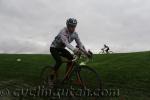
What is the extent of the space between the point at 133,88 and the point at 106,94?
3.01 meters

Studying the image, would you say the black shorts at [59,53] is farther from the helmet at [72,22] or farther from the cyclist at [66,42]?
the helmet at [72,22]

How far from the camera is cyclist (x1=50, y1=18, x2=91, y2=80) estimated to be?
12.1 meters

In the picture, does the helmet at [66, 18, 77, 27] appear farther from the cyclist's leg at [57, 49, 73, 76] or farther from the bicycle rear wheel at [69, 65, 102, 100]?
the bicycle rear wheel at [69, 65, 102, 100]

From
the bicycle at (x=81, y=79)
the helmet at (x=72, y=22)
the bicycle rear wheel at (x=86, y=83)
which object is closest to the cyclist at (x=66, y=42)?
the helmet at (x=72, y=22)

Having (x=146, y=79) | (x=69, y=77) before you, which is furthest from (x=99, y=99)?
A: (x=146, y=79)

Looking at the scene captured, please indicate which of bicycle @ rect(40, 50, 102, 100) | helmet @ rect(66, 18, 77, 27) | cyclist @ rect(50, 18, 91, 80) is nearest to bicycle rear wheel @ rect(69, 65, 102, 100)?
bicycle @ rect(40, 50, 102, 100)

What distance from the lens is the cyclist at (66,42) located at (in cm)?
1206

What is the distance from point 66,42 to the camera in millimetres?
12109

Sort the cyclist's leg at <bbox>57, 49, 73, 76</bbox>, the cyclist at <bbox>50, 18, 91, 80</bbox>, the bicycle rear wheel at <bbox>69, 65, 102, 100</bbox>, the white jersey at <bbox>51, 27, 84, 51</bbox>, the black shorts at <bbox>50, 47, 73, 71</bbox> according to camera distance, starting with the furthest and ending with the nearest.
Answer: the black shorts at <bbox>50, 47, 73, 71</bbox> < the cyclist's leg at <bbox>57, 49, 73, 76</bbox> < the white jersey at <bbox>51, 27, 84, 51</bbox> < the cyclist at <bbox>50, 18, 91, 80</bbox> < the bicycle rear wheel at <bbox>69, 65, 102, 100</bbox>

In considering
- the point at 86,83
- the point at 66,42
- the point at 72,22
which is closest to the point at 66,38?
the point at 66,42

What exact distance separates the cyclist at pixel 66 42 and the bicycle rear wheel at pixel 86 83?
0.64 metres

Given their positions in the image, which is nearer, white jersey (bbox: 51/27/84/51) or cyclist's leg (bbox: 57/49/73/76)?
white jersey (bbox: 51/27/84/51)

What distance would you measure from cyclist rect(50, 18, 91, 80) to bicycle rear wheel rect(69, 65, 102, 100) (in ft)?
2.11

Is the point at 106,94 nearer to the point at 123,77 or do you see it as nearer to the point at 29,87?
the point at 29,87
